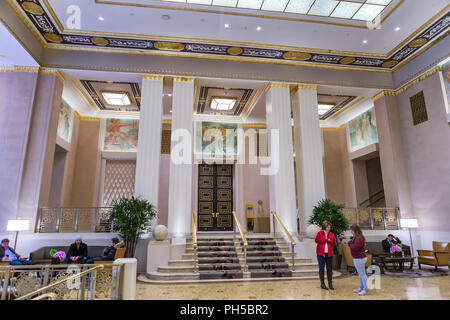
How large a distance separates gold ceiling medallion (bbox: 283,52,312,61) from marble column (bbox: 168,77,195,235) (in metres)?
3.94

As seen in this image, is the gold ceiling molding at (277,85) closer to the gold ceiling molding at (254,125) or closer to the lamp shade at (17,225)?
the gold ceiling molding at (254,125)

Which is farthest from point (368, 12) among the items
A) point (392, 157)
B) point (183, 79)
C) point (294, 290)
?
point (294, 290)

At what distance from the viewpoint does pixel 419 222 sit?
434 inches

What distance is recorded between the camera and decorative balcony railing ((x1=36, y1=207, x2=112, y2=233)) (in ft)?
31.3

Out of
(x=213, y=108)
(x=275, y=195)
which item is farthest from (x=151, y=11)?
(x=275, y=195)

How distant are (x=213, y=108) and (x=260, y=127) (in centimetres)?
293

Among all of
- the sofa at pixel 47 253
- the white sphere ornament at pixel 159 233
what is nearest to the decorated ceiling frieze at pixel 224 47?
the white sphere ornament at pixel 159 233

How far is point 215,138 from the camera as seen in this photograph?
50.5 feet

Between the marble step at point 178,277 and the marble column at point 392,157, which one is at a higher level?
the marble column at point 392,157

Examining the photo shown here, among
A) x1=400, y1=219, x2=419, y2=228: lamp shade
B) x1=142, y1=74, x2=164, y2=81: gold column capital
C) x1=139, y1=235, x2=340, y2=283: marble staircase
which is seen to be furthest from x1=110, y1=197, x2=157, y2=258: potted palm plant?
x1=400, y1=219, x2=419, y2=228: lamp shade

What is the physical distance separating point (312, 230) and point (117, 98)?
10.5 m

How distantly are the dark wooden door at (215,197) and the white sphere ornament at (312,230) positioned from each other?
5649 mm

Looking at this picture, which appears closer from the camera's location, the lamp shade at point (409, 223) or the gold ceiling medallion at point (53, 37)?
the gold ceiling medallion at point (53, 37)

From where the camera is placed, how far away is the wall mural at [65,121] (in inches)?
498
